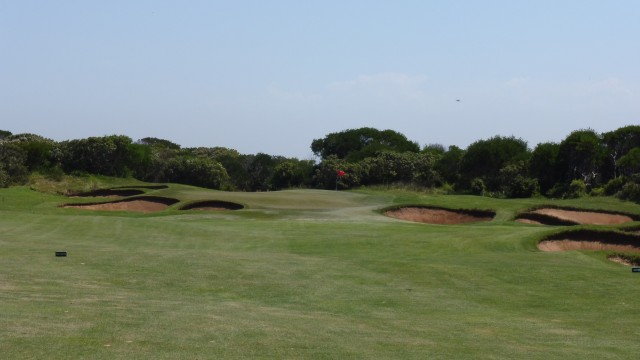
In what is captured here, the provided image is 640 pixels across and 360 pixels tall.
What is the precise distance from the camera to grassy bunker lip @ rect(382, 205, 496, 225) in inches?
2243

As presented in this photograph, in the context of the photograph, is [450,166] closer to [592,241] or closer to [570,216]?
[570,216]

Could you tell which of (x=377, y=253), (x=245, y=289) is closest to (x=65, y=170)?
(x=377, y=253)

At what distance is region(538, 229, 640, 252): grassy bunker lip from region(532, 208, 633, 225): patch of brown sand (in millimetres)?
14314

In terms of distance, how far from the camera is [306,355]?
1205cm

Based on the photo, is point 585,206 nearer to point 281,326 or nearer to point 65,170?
point 281,326

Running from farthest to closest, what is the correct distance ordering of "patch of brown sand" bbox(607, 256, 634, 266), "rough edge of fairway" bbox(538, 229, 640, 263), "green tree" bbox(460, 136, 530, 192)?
"green tree" bbox(460, 136, 530, 192), "rough edge of fairway" bbox(538, 229, 640, 263), "patch of brown sand" bbox(607, 256, 634, 266)

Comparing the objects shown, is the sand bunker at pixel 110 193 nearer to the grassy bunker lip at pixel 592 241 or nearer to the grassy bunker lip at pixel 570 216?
the grassy bunker lip at pixel 570 216

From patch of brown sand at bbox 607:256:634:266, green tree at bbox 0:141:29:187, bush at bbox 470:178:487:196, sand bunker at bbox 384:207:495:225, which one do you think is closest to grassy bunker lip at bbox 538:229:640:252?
patch of brown sand at bbox 607:256:634:266

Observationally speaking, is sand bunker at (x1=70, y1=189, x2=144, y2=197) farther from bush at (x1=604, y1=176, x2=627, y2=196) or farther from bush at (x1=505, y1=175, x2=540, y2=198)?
bush at (x1=604, y1=176, x2=627, y2=196)

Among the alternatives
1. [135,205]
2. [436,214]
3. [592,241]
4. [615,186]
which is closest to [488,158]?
[615,186]

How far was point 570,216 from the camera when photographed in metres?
54.5

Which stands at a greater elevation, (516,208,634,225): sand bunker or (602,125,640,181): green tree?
(602,125,640,181): green tree

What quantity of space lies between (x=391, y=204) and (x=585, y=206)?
535 inches

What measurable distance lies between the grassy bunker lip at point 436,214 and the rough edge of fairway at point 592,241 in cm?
1626
